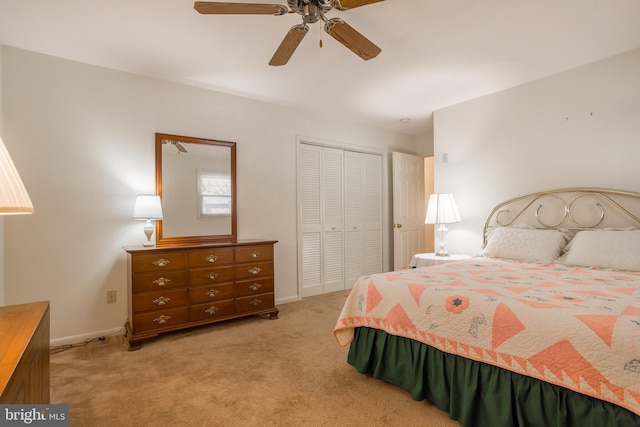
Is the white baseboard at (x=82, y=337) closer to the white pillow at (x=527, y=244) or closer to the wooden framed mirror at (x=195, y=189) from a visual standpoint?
the wooden framed mirror at (x=195, y=189)

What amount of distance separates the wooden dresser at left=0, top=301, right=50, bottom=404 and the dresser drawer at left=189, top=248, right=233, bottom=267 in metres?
1.53

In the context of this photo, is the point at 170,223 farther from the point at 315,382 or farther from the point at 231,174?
the point at 315,382

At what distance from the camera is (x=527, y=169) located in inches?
136

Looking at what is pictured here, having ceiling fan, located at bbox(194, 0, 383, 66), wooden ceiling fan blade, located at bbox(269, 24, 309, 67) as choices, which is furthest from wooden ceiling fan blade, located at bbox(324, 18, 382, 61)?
wooden ceiling fan blade, located at bbox(269, 24, 309, 67)

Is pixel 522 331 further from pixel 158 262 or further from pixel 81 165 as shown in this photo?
pixel 81 165

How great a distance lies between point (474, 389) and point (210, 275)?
2337 millimetres

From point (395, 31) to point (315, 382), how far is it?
256cm

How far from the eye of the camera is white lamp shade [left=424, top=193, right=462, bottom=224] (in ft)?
12.3

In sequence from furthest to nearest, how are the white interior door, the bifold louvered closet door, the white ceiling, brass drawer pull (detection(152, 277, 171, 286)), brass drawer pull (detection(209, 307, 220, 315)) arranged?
1. the white interior door
2. the bifold louvered closet door
3. brass drawer pull (detection(209, 307, 220, 315))
4. brass drawer pull (detection(152, 277, 171, 286))
5. the white ceiling

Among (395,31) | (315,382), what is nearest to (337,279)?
(315,382)

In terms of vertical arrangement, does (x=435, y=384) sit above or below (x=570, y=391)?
below

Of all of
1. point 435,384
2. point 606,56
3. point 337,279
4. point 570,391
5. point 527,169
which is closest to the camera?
point 570,391

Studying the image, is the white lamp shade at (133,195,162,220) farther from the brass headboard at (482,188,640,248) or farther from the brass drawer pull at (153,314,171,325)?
the brass headboard at (482,188,640,248)

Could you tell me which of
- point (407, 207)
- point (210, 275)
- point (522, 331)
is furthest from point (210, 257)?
point (407, 207)
